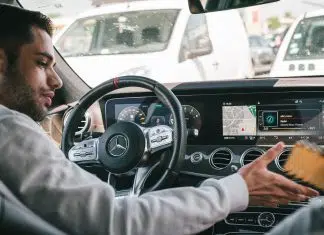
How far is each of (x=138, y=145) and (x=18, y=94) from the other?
876mm

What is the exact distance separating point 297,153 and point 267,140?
100 centimetres

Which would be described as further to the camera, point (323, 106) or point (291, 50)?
point (291, 50)

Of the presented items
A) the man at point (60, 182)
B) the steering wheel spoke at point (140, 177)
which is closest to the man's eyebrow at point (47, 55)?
the man at point (60, 182)

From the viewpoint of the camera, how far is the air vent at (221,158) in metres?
2.91

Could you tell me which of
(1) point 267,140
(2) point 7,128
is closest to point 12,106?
(2) point 7,128

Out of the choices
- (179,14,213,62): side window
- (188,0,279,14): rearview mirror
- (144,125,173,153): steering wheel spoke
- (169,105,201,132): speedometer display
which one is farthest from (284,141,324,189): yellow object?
(179,14,213,62): side window

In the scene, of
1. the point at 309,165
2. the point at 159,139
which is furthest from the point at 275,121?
the point at 309,165

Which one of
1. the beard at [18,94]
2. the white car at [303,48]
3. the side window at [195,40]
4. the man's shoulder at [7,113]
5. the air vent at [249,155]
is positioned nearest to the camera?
the man's shoulder at [7,113]

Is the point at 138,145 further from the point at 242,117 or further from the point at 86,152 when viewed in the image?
the point at 242,117

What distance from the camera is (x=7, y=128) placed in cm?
165

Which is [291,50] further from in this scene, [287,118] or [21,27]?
[21,27]

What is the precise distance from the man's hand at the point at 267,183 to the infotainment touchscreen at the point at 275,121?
82 cm

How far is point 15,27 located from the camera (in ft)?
6.25

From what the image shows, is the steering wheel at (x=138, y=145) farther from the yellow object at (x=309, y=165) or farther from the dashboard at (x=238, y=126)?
the yellow object at (x=309, y=165)
